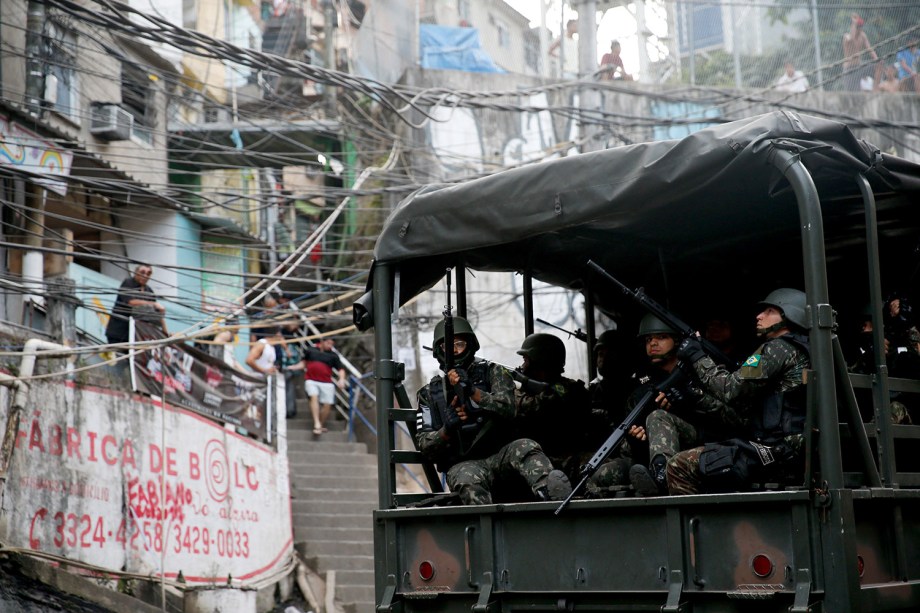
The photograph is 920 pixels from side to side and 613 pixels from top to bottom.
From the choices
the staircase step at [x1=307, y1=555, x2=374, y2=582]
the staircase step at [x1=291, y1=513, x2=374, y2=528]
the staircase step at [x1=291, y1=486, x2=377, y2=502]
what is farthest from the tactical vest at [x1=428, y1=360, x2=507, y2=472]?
the staircase step at [x1=291, y1=486, x2=377, y2=502]

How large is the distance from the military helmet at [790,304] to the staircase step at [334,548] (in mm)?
10249

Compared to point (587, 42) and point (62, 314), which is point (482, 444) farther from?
point (587, 42)

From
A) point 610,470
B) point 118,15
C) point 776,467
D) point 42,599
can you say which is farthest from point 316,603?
point 776,467

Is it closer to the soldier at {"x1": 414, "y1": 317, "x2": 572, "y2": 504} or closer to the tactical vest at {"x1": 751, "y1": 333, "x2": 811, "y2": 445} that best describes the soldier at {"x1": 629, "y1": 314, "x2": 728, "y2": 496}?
the tactical vest at {"x1": 751, "y1": 333, "x2": 811, "y2": 445}

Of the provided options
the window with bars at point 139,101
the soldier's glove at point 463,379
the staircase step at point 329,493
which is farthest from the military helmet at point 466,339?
the window with bars at point 139,101

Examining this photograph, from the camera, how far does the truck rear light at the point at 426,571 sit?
20.7 ft

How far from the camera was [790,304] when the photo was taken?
599cm

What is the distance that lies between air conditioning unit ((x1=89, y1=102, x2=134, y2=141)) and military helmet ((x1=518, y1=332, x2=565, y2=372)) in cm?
1125

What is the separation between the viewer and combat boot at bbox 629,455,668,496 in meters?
5.96

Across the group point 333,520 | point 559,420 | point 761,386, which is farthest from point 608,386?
point 333,520

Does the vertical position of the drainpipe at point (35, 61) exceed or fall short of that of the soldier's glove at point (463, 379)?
it exceeds it

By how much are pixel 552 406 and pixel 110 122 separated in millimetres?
11835

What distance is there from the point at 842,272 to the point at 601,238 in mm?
1667

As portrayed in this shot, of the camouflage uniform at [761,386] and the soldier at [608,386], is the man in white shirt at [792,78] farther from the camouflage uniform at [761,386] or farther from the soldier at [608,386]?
the camouflage uniform at [761,386]
